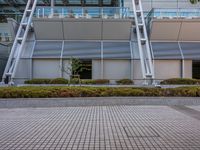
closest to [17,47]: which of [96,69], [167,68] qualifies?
[96,69]

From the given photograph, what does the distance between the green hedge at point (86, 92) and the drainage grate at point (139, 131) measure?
301 inches

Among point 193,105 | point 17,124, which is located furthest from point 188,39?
point 17,124

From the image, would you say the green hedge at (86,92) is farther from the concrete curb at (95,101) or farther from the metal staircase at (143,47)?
the metal staircase at (143,47)

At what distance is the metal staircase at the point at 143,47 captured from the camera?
28812mm

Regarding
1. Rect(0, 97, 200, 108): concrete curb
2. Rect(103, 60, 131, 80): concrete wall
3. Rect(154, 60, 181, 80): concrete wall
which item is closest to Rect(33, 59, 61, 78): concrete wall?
Rect(103, 60, 131, 80): concrete wall

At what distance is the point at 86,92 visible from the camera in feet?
61.0

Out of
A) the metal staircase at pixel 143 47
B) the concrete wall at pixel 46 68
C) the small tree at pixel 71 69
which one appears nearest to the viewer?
the metal staircase at pixel 143 47

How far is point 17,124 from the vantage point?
11844 mm

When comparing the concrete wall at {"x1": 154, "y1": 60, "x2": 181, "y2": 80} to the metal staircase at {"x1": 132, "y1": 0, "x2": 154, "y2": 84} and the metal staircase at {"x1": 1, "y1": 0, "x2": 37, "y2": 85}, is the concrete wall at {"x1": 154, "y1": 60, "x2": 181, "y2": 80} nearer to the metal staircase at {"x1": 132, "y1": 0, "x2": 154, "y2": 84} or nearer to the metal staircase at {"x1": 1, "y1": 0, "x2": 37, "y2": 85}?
the metal staircase at {"x1": 132, "y1": 0, "x2": 154, "y2": 84}

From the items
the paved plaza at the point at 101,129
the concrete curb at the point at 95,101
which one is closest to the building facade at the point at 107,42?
the concrete curb at the point at 95,101

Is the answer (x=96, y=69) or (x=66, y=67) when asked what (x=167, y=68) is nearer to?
(x=96, y=69)

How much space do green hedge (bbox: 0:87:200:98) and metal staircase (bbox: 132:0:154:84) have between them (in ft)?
30.7

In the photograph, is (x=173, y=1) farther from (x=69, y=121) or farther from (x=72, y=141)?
(x=72, y=141)

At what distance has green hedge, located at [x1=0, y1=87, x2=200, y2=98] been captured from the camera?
59.2 feet
